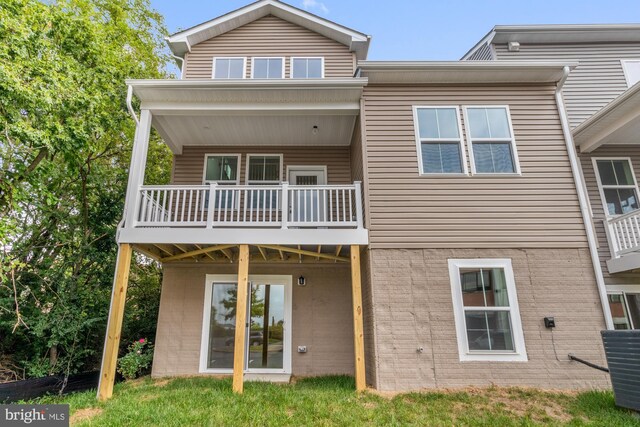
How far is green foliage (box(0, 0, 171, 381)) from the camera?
6.07 m

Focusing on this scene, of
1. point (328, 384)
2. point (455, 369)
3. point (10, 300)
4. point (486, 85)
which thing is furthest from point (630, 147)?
point (10, 300)

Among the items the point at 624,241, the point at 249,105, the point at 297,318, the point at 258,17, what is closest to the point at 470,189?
the point at 624,241

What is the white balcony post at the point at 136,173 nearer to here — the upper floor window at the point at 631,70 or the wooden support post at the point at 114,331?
the wooden support post at the point at 114,331

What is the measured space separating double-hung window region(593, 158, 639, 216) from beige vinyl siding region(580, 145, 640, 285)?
0.11 meters

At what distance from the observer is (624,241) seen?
6746 millimetres

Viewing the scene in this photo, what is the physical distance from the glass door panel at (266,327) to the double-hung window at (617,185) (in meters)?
7.76

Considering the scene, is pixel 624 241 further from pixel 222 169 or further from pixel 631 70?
pixel 222 169

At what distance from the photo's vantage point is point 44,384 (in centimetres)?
596

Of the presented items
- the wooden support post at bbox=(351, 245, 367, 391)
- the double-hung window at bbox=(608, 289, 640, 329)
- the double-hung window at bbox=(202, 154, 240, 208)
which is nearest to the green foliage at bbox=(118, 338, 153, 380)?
the double-hung window at bbox=(202, 154, 240, 208)

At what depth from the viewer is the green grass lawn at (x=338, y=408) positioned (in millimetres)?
4301

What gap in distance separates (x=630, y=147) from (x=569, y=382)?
595 cm

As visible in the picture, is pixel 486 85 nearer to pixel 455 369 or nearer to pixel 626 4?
pixel 455 369

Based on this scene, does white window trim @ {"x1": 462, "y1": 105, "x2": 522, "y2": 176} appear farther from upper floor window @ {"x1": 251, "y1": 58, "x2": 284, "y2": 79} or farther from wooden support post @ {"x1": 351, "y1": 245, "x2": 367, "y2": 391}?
upper floor window @ {"x1": 251, "y1": 58, "x2": 284, "y2": 79}

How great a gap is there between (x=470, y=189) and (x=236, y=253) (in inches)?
203
